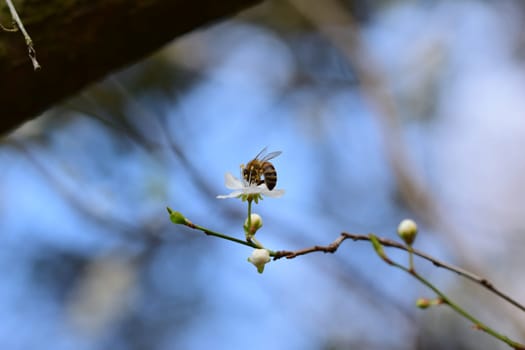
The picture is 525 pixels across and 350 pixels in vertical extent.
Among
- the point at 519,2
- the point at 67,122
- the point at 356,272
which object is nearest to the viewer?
the point at 356,272

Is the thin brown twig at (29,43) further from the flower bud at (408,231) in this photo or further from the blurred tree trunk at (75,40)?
the flower bud at (408,231)

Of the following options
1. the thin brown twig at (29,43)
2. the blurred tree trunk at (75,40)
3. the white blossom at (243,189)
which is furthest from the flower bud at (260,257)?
the blurred tree trunk at (75,40)

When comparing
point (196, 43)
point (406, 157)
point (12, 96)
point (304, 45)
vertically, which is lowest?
point (12, 96)

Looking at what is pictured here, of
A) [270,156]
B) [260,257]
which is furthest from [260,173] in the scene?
[260,257]

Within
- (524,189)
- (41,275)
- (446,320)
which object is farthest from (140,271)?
(524,189)

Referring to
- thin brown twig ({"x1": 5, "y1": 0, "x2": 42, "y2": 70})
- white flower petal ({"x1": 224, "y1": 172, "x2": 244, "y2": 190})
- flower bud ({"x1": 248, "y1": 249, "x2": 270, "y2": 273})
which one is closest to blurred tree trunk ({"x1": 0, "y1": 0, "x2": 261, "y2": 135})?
thin brown twig ({"x1": 5, "y1": 0, "x2": 42, "y2": 70})

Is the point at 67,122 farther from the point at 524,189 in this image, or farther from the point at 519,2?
the point at 519,2

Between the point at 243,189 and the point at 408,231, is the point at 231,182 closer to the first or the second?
the point at 243,189

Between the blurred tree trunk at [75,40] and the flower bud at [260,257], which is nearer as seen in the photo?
the flower bud at [260,257]
